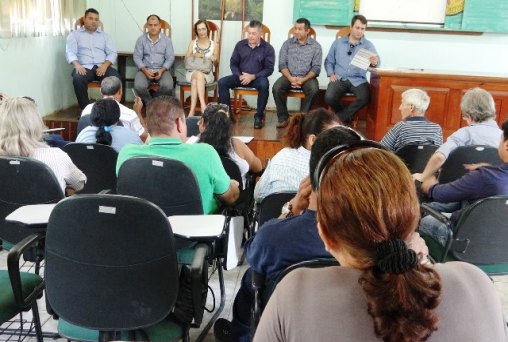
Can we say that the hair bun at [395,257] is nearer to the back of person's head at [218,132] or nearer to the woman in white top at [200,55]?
the back of person's head at [218,132]

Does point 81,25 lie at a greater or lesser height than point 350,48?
greater

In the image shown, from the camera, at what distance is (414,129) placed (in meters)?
3.41

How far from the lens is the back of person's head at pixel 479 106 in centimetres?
304

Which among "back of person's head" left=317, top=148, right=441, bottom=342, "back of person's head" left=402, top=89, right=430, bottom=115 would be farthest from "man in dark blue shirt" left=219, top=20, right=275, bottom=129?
"back of person's head" left=317, top=148, right=441, bottom=342

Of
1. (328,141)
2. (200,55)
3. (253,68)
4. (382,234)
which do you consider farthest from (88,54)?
(382,234)

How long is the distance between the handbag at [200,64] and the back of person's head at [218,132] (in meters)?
3.08

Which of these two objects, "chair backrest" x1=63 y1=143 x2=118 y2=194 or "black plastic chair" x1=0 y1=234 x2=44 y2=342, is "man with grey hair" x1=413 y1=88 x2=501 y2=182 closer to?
"chair backrest" x1=63 y1=143 x2=118 y2=194

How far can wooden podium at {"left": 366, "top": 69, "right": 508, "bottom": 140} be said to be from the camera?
4914 millimetres

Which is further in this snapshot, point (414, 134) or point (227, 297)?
point (414, 134)

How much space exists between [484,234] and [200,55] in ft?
13.9

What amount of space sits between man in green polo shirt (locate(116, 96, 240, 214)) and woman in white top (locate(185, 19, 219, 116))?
3258mm

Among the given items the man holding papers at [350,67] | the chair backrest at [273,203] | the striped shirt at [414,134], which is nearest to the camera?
the chair backrest at [273,203]

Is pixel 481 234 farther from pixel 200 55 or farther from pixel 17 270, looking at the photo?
pixel 200 55

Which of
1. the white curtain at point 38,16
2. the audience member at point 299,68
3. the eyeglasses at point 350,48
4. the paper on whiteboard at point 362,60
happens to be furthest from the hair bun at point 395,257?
the eyeglasses at point 350,48
